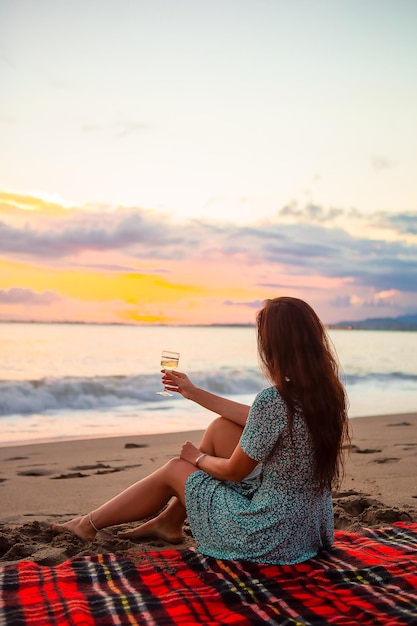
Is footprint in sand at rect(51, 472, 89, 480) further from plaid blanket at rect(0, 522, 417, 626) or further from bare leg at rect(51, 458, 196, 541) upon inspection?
plaid blanket at rect(0, 522, 417, 626)

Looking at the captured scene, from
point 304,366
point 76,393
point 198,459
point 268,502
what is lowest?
point 76,393

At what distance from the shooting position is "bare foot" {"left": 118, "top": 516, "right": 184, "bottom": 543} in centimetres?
414

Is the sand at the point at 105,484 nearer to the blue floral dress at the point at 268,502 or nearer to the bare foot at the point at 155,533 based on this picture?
the bare foot at the point at 155,533

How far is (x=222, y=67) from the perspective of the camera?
1250cm

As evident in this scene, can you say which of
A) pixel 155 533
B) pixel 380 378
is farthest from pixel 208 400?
pixel 380 378

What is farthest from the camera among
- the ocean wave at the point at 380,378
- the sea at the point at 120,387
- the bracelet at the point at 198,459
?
the ocean wave at the point at 380,378

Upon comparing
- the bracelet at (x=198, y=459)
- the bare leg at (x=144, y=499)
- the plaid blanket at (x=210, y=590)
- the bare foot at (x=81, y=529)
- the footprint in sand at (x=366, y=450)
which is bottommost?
the footprint in sand at (x=366, y=450)

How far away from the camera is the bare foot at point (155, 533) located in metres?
4.14

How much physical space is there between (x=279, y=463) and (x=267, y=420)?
0.26m

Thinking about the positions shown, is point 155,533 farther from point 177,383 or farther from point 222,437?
point 177,383

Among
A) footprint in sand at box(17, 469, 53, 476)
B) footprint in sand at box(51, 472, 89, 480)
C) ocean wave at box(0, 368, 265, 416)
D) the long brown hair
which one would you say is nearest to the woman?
the long brown hair

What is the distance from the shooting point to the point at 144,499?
391 centimetres

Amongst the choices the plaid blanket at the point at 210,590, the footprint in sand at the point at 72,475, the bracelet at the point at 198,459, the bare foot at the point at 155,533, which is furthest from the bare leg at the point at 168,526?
the footprint in sand at the point at 72,475

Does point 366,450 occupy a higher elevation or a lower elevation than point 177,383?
lower
